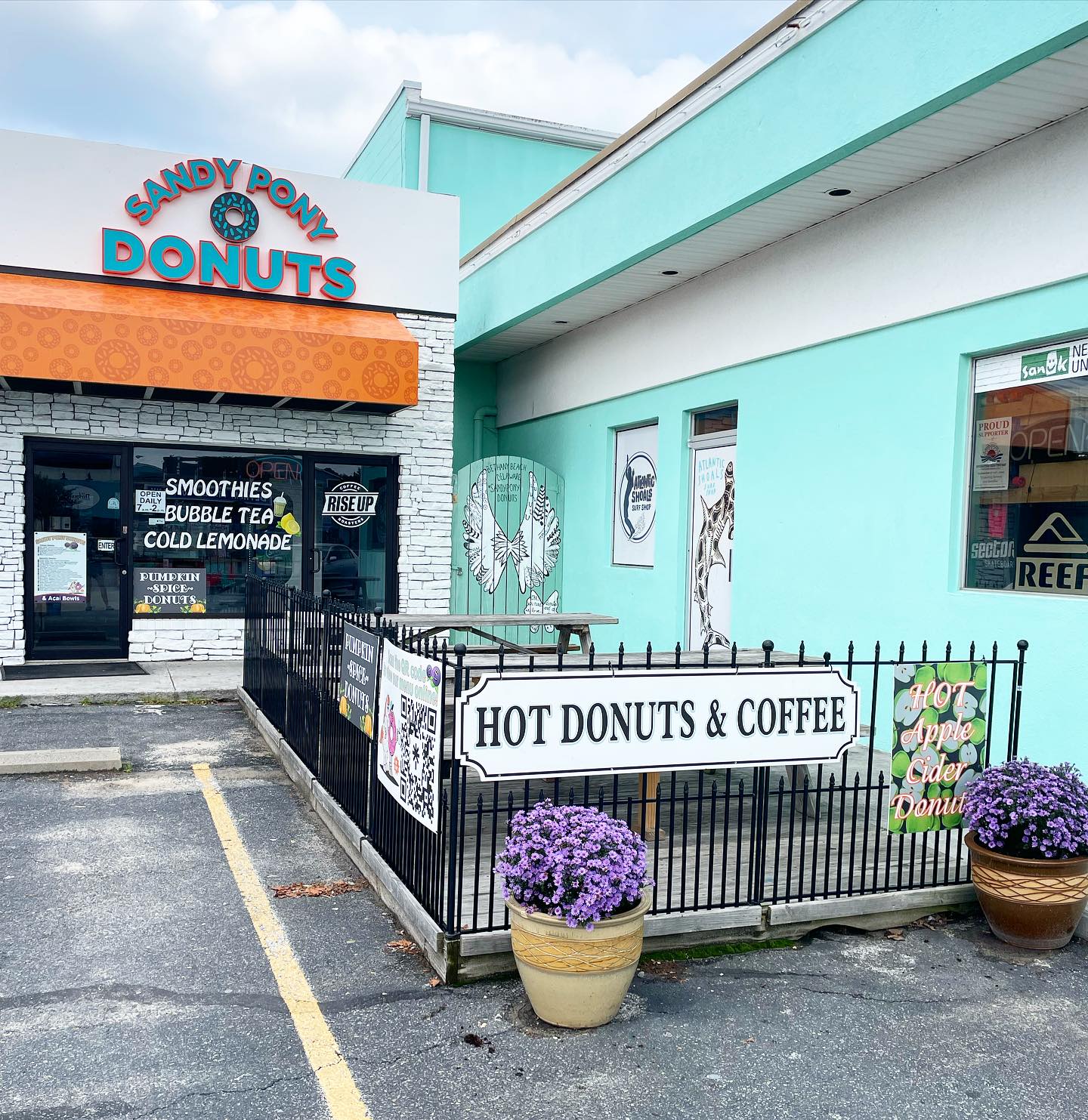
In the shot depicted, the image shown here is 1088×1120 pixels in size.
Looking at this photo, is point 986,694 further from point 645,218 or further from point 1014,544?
point 645,218

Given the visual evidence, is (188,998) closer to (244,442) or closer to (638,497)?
(638,497)

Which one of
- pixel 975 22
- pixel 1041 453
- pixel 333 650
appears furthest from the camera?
pixel 1041 453

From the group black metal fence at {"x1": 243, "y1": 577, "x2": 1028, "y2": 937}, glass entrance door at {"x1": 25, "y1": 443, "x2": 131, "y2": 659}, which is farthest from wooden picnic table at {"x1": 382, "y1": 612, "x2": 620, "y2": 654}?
glass entrance door at {"x1": 25, "y1": 443, "x2": 131, "y2": 659}

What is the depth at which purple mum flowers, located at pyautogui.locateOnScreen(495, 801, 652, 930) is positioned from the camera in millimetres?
4012

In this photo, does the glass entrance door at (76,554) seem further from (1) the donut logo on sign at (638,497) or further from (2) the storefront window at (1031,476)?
(2) the storefront window at (1031,476)

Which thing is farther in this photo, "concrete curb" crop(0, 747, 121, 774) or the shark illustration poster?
the shark illustration poster

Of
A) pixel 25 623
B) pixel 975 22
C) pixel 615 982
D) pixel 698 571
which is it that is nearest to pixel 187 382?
pixel 25 623

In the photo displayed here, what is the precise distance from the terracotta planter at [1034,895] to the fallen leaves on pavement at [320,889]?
3174 millimetres

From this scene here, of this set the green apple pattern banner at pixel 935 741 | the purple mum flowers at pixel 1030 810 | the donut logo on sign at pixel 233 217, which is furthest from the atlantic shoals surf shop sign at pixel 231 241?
the purple mum flowers at pixel 1030 810

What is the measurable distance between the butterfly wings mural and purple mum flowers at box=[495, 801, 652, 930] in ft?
34.4

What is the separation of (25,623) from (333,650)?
7.04 m

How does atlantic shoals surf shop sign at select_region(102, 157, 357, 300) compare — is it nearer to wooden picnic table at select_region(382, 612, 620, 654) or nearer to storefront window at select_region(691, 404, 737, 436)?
storefront window at select_region(691, 404, 737, 436)

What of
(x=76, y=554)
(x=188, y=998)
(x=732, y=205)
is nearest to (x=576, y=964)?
(x=188, y=998)

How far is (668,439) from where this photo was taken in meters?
11.9
